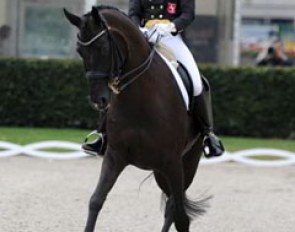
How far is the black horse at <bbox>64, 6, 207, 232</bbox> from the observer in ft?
17.7

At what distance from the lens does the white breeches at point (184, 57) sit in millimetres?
6465

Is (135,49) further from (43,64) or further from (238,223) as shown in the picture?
(43,64)

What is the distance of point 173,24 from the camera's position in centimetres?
639

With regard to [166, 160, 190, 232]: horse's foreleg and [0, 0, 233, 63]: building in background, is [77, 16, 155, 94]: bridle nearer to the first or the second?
[166, 160, 190, 232]: horse's foreleg

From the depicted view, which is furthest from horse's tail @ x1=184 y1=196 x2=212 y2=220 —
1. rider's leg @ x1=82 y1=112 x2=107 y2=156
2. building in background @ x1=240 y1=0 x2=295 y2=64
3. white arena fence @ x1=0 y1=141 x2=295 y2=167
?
building in background @ x1=240 y1=0 x2=295 y2=64

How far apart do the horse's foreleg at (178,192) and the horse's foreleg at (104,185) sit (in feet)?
1.45

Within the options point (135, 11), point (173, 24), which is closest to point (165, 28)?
point (173, 24)

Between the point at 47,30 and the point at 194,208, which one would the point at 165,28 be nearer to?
the point at 194,208

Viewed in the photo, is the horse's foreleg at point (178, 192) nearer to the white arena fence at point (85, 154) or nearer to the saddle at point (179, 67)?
the saddle at point (179, 67)

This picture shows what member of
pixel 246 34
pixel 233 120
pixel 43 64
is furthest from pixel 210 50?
pixel 246 34

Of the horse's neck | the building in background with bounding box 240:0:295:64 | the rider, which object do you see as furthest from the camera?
the building in background with bounding box 240:0:295:64

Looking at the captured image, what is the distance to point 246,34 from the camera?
39.7m

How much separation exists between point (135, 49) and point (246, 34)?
34675mm

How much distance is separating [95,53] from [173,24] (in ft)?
4.88
